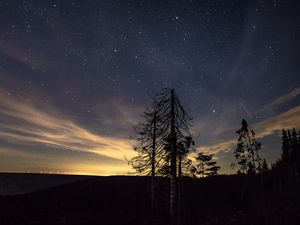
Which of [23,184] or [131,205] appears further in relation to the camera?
[23,184]

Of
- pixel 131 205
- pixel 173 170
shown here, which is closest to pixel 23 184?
pixel 131 205

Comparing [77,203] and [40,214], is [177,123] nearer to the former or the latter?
[40,214]

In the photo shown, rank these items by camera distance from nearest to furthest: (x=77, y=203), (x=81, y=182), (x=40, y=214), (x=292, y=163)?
(x=40, y=214)
(x=77, y=203)
(x=81, y=182)
(x=292, y=163)

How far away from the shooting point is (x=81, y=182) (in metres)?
52.9

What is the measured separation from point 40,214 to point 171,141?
2386 cm

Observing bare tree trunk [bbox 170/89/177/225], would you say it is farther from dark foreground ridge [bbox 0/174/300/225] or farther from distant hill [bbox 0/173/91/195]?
distant hill [bbox 0/173/91/195]

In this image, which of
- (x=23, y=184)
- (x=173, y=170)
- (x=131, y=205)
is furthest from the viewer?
(x=23, y=184)

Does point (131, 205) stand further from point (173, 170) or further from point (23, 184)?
point (23, 184)

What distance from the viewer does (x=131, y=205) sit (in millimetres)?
37344

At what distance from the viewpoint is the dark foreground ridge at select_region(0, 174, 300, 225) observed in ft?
82.5

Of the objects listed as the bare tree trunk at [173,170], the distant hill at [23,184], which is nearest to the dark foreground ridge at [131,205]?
the bare tree trunk at [173,170]

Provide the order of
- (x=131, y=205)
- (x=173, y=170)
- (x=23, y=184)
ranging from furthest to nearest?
(x=23, y=184), (x=131, y=205), (x=173, y=170)

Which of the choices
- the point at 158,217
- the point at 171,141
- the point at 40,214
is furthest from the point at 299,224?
the point at 40,214

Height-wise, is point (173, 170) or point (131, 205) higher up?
point (173, 170)
